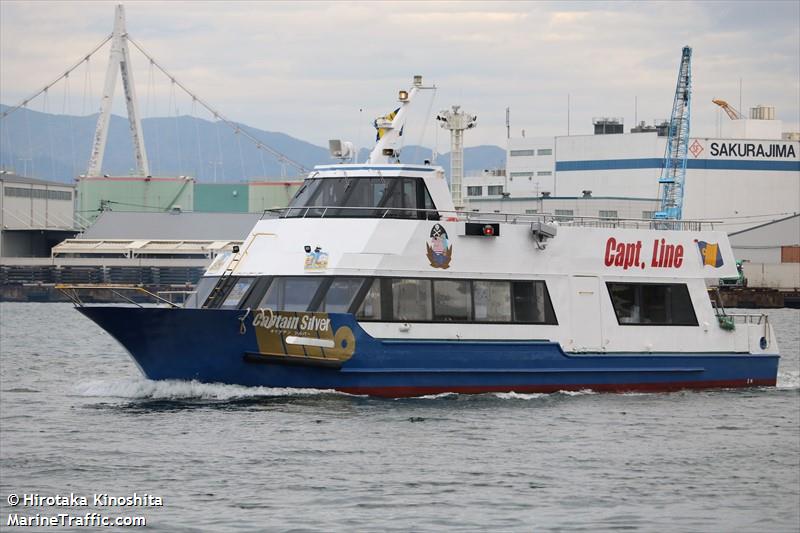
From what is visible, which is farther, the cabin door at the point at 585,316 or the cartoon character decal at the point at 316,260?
the cabin door at the point at 585,316

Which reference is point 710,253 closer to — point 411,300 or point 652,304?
point 652,304

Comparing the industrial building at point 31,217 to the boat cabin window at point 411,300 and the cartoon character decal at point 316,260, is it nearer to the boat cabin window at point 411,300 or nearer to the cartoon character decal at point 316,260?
the cartoon character decal at point 316,260

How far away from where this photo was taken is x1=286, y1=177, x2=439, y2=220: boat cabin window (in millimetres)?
23938

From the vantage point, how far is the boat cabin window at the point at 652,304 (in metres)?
26.0

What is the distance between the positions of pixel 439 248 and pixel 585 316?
3475 millimetres

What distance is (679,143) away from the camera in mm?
90812

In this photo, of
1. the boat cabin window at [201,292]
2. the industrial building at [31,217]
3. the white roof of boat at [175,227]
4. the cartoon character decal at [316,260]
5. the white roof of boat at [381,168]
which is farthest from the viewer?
the industrial building at [31,217]

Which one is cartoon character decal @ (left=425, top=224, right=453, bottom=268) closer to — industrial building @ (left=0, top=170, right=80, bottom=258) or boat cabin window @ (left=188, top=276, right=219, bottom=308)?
boat cabin window @ (left=188, top=276, right=219, bottom=308)

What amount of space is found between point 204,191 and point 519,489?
86355 millimetres

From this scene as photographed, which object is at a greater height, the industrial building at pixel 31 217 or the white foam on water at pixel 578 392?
the industrial building at pixel 31 217

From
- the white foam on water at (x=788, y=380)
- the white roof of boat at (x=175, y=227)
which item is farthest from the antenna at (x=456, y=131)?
the white foam on water at (x=788, y=380)

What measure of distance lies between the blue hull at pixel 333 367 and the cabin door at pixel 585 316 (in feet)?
2.27

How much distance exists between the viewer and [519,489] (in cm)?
1625

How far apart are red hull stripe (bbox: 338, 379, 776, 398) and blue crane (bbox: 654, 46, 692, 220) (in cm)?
6232
